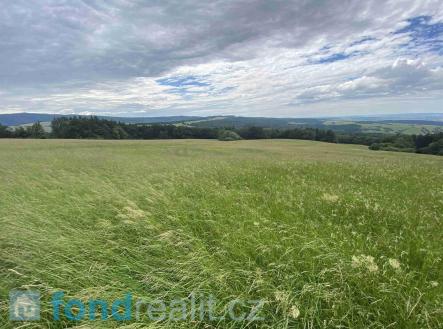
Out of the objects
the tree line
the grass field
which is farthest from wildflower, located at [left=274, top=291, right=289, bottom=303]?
the tree line

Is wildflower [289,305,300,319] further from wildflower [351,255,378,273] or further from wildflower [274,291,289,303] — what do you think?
wildflower [351,255,378,273]

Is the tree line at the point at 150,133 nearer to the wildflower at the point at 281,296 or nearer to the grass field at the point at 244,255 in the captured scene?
the grass field at the point at 244,255

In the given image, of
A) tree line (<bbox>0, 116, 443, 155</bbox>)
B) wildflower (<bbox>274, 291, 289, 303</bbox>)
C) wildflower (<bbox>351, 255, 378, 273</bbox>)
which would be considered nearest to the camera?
wildflower (<bbox>274, 291, 289, 303</bbox>)

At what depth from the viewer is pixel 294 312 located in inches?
101

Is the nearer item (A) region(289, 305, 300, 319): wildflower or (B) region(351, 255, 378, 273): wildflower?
(A) region(289, 305, 300, 319): wildflower

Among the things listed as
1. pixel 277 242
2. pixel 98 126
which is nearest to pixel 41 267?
pixel 277 242

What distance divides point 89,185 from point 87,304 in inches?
229

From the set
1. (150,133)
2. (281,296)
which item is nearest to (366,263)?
(281,296)

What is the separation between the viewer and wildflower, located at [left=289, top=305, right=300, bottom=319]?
2543 millimetres

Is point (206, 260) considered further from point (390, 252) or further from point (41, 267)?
point (390, 252)

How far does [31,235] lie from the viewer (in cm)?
434

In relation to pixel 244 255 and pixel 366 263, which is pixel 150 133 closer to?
pixel 244 255

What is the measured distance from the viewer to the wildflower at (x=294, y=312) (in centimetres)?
254

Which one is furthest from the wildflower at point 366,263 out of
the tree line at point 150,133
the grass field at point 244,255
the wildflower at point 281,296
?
the tree line at point 150,133
